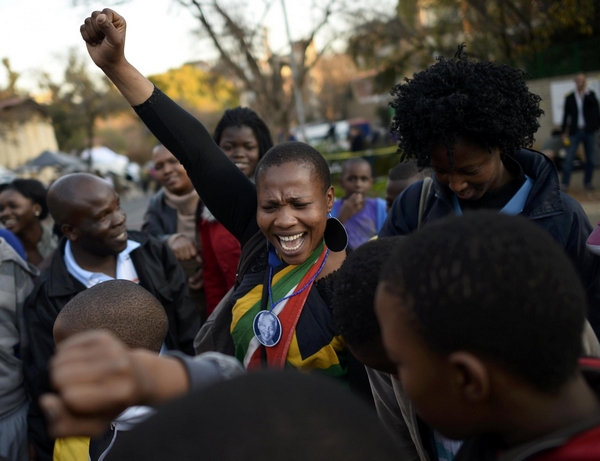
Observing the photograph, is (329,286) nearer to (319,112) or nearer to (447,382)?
(447,382)

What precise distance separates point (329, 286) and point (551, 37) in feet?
55.8

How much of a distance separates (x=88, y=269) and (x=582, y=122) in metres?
9.59

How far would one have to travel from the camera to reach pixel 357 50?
19078mm

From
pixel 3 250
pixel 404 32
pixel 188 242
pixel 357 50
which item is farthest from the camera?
pixel 357 50

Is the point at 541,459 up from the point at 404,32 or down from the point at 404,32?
down

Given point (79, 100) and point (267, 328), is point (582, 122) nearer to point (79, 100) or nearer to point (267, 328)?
point (267, 328)

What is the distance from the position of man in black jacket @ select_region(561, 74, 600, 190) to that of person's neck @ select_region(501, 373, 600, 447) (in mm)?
9785

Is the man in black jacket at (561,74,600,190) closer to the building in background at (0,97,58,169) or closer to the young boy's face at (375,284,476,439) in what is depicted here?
the young boy's face at (375,284,476,439)

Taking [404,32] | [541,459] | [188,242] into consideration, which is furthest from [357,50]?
[541,459]

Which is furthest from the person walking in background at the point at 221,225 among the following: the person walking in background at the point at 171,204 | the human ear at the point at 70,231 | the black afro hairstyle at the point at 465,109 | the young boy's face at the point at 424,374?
the young boy's face at the point at 424,374

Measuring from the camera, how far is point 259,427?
0.76 m

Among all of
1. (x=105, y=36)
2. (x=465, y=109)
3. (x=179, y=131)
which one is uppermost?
(x=105, y=36)

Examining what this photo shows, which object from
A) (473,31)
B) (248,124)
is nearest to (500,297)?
(248,124)

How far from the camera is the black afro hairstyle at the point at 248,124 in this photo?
12.0 feet
